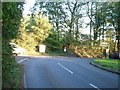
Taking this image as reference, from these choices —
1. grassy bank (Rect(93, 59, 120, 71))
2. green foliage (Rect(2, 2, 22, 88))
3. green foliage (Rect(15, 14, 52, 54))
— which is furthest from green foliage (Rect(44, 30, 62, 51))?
green foliage (Rect(2, 2, 22, 88))

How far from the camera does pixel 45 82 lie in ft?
61.0

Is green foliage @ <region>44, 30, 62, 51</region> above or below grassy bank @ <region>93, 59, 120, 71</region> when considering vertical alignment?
above

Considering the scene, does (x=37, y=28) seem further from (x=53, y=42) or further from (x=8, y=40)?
(x=8, y=40)

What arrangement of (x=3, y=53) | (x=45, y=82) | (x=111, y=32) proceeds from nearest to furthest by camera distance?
(x=3, y=53), (x=45, y=82), (x=111, y=32)

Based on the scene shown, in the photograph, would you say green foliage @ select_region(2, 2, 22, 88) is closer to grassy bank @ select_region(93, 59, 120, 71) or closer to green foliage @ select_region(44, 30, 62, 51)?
grassy bank @ select_region(93, 59, 120, 71)

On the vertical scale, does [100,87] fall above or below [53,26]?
below

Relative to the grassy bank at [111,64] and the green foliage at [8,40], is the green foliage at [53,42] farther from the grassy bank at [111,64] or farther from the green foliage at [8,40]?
the green foliage at [8,40]

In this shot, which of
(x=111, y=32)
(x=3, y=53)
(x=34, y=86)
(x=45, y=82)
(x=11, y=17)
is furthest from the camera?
(x=111, y=32)

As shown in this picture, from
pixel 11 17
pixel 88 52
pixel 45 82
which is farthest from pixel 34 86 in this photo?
pixel 88 52

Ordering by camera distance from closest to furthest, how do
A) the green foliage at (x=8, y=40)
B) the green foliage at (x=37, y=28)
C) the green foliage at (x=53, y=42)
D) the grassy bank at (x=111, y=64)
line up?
the green foliage at (x=8, y=40)
the grassy bank at (x=111, y=64)
the green foliage at (x=37, y=28)
the green foliage at (x=53, y=42)

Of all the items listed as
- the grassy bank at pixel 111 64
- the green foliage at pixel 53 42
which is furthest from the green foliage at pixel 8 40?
the green foliage at pixel 53 42

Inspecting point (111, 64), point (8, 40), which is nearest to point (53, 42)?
point (111, 64)

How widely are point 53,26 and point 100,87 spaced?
49986mm

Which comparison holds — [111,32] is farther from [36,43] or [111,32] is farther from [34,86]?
[34,86]
